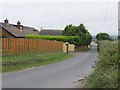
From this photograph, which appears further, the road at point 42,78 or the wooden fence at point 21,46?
the wooden fence at point 21,46

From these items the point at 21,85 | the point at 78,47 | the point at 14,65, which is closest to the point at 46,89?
the point at 21,85

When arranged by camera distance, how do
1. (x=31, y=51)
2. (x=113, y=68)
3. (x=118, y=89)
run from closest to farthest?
(x=118, y=89) < (x=113, y=68) < (x=31, y=51)

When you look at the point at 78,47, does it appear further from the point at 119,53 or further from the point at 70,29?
the point at 119,53

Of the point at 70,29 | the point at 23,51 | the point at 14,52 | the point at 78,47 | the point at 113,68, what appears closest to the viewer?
the point at 113,68

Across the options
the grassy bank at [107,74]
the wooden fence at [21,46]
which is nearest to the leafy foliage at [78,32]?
the wooden fence at [21,46]

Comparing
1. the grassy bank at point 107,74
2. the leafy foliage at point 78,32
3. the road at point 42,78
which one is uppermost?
the leafy foliage at point 78,32

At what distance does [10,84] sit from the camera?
40.1 feet

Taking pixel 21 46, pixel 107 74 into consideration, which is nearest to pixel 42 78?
pixel 107 74

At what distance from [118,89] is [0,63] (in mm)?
13240

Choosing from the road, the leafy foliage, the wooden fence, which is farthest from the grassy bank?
the leafy foliage

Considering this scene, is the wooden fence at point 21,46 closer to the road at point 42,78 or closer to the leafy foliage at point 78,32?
the road at point 42,78

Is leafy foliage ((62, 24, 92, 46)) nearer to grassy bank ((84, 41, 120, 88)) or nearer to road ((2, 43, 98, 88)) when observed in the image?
road ((2, 43, 98, 88))

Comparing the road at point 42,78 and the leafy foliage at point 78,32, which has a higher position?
the leafy foliage at point 78,32

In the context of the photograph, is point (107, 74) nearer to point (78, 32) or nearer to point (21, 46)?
point (21, 46)
